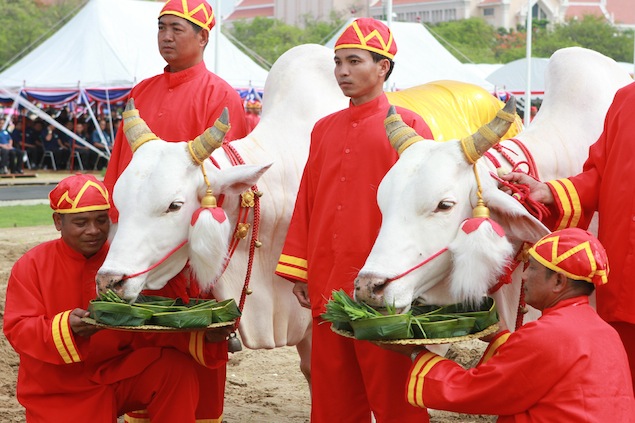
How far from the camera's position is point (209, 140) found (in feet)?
14.3

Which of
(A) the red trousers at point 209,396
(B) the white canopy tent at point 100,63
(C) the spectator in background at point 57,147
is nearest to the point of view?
(A) the red trousers at point 209,396

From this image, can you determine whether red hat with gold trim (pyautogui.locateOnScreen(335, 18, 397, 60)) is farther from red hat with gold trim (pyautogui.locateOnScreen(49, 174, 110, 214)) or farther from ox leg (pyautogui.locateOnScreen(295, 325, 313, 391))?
ox leg (pyautogui.locateOnScreen(295, 325, 313, 391))

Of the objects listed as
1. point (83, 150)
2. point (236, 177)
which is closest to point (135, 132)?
point (236, 177)

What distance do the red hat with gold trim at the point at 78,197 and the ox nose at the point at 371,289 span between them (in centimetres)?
139

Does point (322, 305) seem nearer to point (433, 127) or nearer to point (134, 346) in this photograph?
point (134, 346)

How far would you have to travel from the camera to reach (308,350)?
580 centimetres

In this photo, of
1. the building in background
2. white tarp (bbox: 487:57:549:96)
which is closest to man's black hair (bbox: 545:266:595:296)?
white tarp (bbox: 487:57:549:96)

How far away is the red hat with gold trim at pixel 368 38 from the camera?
4242 mm

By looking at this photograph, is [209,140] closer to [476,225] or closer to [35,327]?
[35,327]

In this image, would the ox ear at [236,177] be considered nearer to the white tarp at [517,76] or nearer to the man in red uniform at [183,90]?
the man in red uniform at [183,90]

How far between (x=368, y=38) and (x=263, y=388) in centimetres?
326

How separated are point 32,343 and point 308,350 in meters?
1.85

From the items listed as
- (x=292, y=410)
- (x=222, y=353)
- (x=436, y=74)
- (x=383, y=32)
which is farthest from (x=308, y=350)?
(x=436, y=74)

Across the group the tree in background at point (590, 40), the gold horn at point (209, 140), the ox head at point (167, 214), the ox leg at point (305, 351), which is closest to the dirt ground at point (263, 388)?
the ox leg at point (305, 351)
